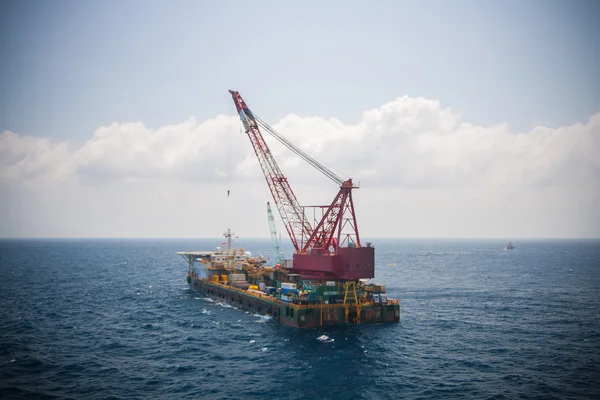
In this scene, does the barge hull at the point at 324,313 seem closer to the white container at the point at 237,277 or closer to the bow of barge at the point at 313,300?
the bow of barge at the point at 313,300

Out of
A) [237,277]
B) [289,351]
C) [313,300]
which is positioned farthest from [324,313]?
[237,277]

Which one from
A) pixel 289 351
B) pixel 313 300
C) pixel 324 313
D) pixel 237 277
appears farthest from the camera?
pixel 237 277

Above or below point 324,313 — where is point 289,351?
below

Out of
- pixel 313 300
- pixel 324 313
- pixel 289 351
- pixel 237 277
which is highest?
pixel 237 277

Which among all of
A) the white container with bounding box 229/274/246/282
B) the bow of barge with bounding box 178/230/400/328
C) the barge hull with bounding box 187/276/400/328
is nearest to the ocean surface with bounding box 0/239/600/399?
the barge hull with bounding box 187/276/400/328

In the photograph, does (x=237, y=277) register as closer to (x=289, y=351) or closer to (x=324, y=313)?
(x=324, y=313)

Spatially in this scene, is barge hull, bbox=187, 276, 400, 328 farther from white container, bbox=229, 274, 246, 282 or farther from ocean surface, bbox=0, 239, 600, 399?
white container, bbox=229, 274, 246, 282

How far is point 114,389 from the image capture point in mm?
46312

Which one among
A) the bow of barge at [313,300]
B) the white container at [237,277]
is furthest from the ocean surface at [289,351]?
the white container at [237,277]

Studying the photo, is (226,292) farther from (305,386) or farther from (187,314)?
(305,386)

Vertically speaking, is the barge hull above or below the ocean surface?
above

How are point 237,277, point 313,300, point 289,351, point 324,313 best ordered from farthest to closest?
point 237,277, point 313,300, point 324,313, point 289,351

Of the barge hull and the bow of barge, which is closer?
the barge hull

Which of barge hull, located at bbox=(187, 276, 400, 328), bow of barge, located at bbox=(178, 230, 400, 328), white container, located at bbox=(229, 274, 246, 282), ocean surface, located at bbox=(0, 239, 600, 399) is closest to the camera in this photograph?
ocean surface, located at bbox=(0, 239, 600, 399)
